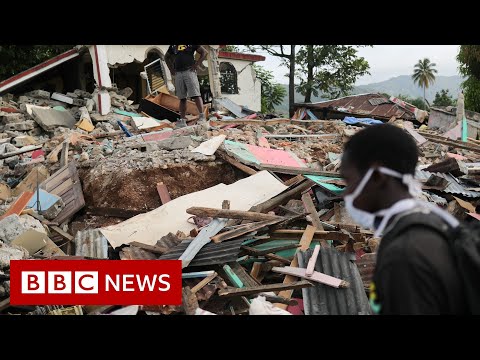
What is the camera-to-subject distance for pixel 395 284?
1.35 meters

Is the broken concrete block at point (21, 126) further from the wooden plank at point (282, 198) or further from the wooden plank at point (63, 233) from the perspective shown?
the wooden plank at point (282, 198)

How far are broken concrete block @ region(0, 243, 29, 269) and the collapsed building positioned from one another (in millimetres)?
13

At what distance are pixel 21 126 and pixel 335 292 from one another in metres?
9.38

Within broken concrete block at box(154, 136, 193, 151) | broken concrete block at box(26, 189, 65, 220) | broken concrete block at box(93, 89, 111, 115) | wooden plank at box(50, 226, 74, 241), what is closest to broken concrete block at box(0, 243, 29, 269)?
wooden plank at box(50, 226, 74, 241)

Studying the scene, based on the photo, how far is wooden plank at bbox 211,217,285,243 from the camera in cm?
496

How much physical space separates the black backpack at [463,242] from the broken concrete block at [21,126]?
36.7ft

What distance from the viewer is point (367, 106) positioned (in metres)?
19.6

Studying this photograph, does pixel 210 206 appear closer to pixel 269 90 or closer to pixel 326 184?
pixel 326 184

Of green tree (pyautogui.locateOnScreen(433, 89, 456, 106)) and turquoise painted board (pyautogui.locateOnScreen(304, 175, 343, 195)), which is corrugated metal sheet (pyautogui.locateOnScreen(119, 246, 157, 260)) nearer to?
turquoise painted board (pyautogui.locateOnScreen(304, 175, 343, 195))

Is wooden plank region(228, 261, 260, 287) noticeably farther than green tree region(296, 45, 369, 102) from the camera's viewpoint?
No

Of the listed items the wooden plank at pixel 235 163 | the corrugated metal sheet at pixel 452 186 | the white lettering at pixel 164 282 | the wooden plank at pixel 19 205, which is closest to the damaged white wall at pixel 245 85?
the wooden plank at pixel 235 163

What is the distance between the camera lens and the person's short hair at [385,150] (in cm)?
151

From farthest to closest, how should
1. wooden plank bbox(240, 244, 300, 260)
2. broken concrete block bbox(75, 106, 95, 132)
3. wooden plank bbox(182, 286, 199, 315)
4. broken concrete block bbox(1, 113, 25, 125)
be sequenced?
broken concrete block bbox(1, 113, 25, 125) → broken concrete block bbox(75, 106, 95, 132) → wooden plank bbox(240, 244, 300, 260) → wooden plank bbox(182, 286, 199, 315)
